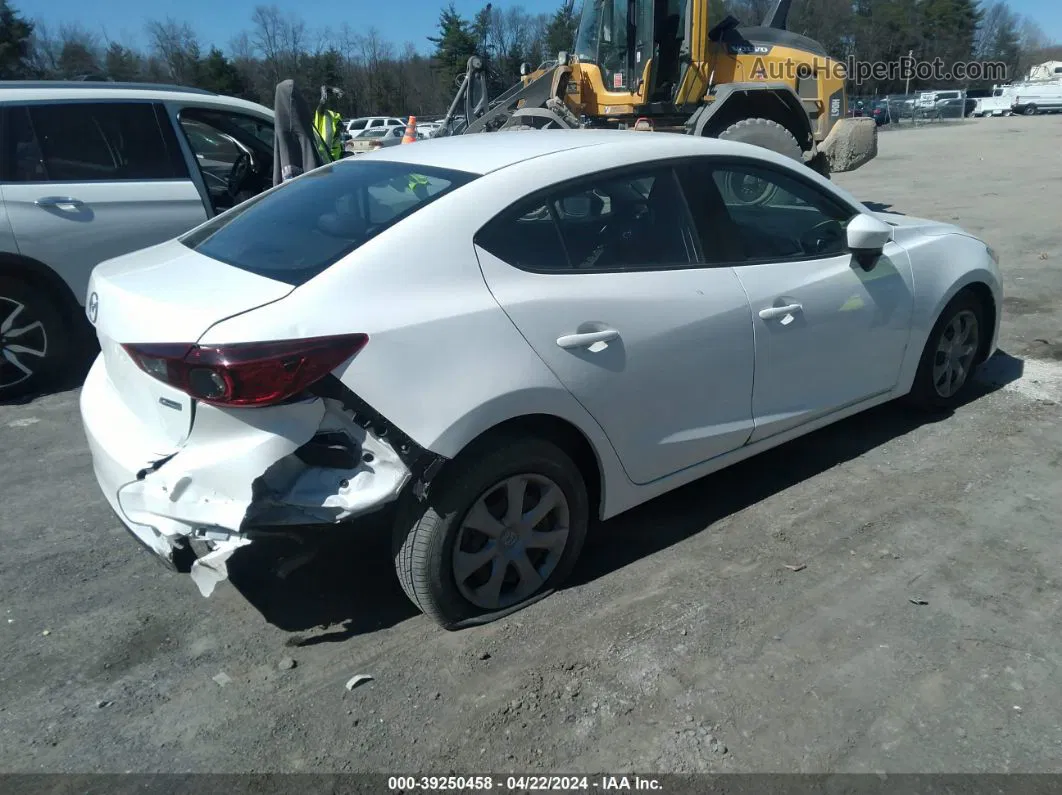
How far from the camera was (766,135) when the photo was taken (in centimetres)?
1048

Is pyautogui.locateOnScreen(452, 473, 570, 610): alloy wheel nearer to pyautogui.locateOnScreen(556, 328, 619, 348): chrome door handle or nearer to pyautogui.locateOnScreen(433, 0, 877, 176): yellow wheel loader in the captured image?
pyautogui.locateOnScreen(556, 328, 619, 348): chrome door handle

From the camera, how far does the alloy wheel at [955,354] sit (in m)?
4.68

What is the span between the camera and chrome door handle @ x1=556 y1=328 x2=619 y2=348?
9.75 feet

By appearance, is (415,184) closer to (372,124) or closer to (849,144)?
(849,144)

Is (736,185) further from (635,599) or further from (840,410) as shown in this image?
(635,599)

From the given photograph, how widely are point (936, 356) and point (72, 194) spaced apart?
213 inches

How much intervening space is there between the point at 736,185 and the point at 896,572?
1.77m

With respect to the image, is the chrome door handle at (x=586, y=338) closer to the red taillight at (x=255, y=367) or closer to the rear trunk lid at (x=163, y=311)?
the red taillight at (x=255, y=367)

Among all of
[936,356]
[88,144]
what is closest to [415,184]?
[936,356]

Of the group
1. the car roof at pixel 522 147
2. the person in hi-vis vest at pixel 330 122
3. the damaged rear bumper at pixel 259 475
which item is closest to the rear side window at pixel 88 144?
the car roof at pixel 522 147

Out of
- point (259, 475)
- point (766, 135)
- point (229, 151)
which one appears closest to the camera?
point (259, 475)

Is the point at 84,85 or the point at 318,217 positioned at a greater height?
the point at 84,85

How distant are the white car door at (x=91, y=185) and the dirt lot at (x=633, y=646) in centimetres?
180

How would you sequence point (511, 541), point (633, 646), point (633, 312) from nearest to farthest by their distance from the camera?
1. point (633, 646)
2. point (511, 541)
3. point (633, 312)
